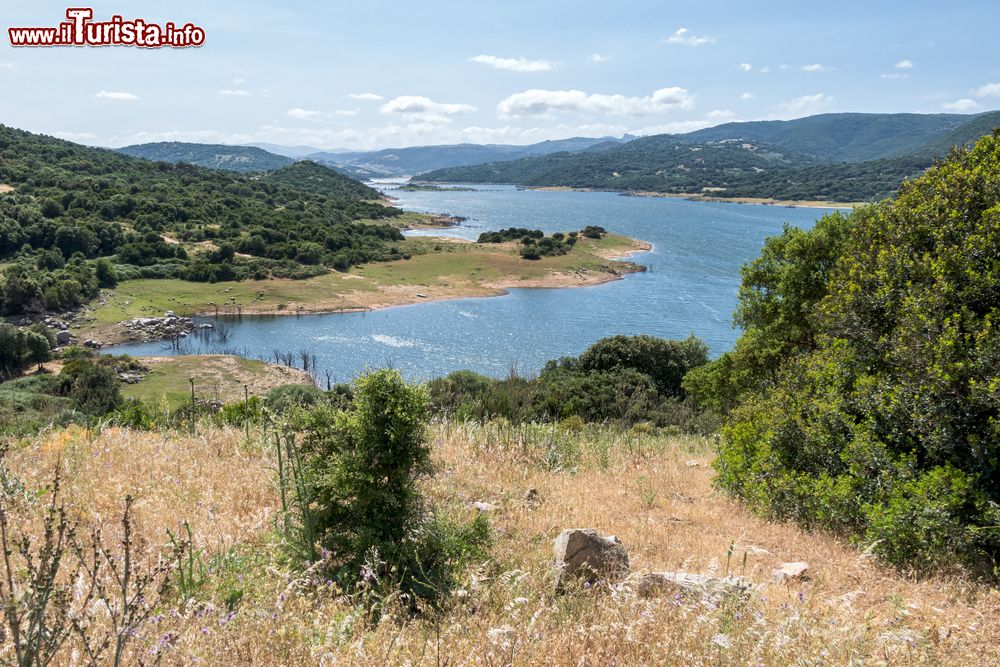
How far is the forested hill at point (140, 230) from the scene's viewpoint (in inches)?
2412

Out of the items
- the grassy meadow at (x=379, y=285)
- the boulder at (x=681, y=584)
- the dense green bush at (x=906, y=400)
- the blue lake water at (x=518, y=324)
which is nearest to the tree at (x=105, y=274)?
the grassy meadow at (x=379, y=285)

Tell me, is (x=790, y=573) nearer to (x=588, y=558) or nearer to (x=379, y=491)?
(x=588, y=558)

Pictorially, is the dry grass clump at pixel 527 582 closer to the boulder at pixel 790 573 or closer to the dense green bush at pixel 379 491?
the boulder at pixel 790 573

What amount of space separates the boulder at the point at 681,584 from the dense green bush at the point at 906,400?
264 centimetres

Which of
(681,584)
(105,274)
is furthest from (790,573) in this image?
(105,274)

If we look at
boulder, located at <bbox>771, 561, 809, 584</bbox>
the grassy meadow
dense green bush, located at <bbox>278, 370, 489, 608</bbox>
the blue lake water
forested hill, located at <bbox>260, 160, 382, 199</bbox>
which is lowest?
the blue lake water

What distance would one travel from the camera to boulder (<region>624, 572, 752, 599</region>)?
3652 millimetres

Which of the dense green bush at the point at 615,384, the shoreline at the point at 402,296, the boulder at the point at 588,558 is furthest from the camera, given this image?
the shoreline at the point at 402,296

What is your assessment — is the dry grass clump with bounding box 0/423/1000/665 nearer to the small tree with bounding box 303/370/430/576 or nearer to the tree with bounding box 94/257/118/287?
the small tree with bounding box 303/370/430/576

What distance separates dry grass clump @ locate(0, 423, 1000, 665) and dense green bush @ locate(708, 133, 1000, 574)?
0.48 m

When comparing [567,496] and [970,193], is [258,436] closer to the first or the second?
[567,496]

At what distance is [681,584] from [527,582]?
100 cm

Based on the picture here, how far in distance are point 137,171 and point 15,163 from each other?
79.3 ft

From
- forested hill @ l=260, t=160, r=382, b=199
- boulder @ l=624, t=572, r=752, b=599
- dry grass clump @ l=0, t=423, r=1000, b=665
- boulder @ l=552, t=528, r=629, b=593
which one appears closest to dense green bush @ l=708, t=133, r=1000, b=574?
dry grass clump @ l=0, t=423, r=1000, b=665
